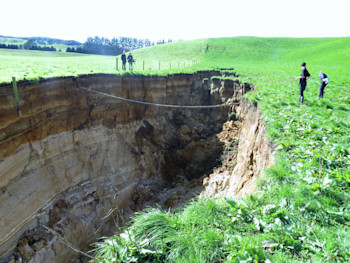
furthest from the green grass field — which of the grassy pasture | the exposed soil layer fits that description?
the exposed soil layer

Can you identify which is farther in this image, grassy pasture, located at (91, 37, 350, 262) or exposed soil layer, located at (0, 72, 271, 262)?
exposed soil layer, located at (0, 72, 271, 262)

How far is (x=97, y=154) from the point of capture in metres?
11.2

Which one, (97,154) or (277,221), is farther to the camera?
(97,154)

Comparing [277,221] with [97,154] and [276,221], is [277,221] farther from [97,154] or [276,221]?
[97,154]

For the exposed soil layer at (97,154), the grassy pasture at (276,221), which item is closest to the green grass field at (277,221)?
the grassy pasture at (276,221)

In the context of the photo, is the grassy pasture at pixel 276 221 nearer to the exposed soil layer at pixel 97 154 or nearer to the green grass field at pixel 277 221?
the green grass field at pixel 277 221

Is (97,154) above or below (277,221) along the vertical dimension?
below

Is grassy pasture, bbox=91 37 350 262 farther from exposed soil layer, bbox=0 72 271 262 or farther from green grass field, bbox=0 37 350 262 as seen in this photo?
exposed soil layer, bbox=0 72 271 262

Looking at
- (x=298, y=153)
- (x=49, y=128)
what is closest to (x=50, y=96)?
(x=49, y=128)

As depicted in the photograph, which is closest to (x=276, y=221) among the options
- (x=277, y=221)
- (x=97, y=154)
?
(x=277, y=221)

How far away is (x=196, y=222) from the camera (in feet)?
13.9

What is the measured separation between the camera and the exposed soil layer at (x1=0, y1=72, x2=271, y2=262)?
7.76 m

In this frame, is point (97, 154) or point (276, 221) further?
point (97, 154)

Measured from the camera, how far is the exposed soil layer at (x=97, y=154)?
7.76 meters
